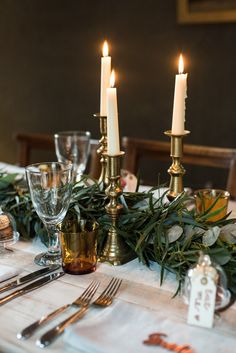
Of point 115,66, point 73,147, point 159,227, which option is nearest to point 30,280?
point 159,227

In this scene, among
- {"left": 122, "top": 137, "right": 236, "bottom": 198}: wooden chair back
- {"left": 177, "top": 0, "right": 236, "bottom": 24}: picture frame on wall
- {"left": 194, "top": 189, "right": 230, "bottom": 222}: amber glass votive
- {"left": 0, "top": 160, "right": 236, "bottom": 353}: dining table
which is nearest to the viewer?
{"left": 0, "top": 160, "right": 236, "bottom": 353}: dining table

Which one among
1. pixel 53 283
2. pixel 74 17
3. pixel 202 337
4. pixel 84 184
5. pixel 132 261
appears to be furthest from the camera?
pixel 74 17

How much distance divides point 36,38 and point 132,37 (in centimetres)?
70

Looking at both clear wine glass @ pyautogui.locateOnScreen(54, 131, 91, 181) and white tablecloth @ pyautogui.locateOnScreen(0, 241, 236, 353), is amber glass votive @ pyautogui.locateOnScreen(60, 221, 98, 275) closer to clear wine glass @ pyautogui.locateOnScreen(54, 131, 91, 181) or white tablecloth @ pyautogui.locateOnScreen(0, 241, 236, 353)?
white tablecloth @ pyautogui.locateOnScreen(0, 241, 236, 353)

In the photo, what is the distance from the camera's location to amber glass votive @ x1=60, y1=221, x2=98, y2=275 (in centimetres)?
82

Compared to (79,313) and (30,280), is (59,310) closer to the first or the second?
(79,313)

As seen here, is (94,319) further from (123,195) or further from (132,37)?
(132,37)

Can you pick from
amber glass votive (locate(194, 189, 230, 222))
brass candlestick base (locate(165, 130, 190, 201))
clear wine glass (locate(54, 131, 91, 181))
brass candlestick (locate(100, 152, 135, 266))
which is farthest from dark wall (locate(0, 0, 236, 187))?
brass candlestick (locate(100, 152, 135, 266))

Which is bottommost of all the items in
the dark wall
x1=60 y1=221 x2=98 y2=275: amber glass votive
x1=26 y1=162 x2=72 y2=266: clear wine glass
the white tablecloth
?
the white tablecloth

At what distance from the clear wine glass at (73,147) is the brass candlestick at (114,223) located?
18.5 inches

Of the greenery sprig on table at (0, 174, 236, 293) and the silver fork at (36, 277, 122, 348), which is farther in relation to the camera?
the greenery sprig on table at (0, 174, 236, 293)

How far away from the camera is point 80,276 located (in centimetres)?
81

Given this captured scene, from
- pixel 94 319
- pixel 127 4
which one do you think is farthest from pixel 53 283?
pixel 127 4

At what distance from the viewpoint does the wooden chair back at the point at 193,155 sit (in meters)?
1.50
